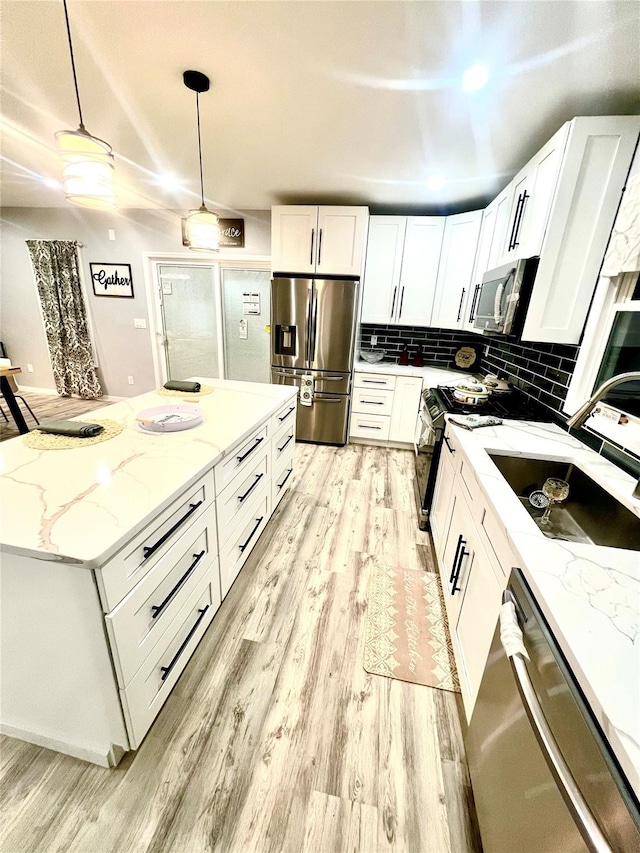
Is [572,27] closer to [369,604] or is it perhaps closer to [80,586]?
[80,586]

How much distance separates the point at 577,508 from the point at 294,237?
3168 mm

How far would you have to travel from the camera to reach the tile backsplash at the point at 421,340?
3.71 metres

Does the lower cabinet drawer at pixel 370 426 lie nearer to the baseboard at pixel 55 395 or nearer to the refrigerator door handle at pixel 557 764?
the refrigerator door handle at pixel 557 764

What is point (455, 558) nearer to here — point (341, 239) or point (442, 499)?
point (442, 499)

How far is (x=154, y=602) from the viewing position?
1.03 m

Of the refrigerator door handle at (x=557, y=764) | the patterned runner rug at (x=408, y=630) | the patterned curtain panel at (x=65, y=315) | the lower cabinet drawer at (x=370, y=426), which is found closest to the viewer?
the refrigerator door handle at (x=557, y=764)

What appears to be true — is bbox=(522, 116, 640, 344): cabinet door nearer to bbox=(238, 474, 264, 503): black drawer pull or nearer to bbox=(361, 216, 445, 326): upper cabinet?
bbox=(238, 474, 264, 503): black drawer pull

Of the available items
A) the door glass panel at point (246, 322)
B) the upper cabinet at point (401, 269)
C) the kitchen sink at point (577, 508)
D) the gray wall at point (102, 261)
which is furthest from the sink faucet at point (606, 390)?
the gray wall at point (102, 261)

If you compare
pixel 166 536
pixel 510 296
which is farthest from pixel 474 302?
pixel 166 536

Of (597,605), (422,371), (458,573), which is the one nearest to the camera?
(597,605)

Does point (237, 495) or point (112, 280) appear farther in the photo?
point (112, 280)

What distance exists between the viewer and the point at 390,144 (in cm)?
206

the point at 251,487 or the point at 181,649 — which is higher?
the point at 251,487

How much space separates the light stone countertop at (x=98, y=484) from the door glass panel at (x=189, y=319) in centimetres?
306
